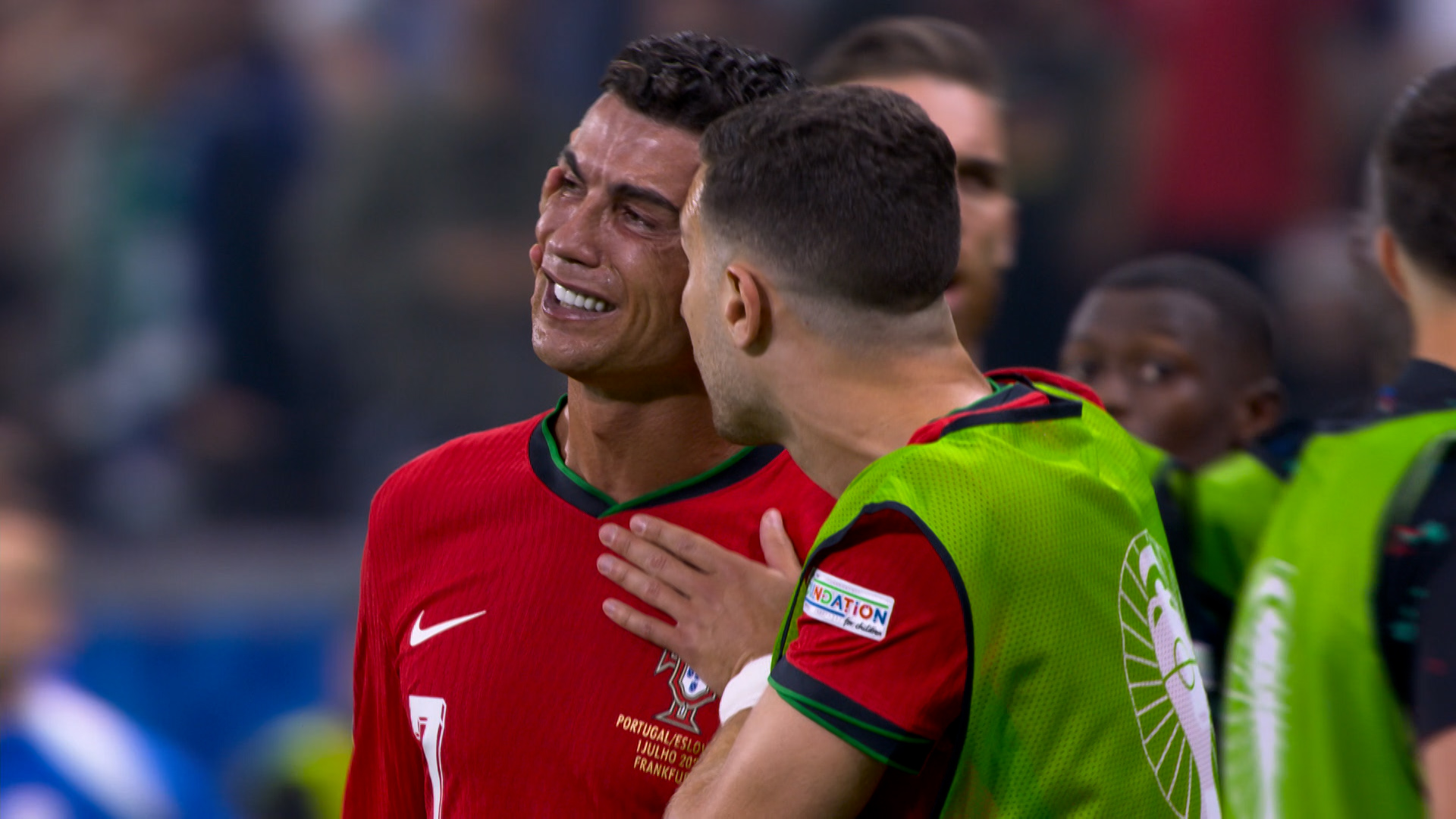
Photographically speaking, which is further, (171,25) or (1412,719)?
(171,25)

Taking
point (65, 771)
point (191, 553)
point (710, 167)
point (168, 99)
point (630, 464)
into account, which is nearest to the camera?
point (710, 167)

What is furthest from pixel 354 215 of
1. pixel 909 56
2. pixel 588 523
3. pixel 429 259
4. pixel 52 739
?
pixel 588 523

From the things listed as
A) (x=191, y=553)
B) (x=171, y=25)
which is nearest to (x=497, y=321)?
(x=191, y=553)

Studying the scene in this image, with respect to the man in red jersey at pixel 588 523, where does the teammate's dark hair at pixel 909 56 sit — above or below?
above

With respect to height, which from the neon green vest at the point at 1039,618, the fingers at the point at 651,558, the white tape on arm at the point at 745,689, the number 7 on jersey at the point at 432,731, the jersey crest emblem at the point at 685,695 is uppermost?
the neon green vest at the point at 1039,618

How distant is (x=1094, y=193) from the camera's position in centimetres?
738

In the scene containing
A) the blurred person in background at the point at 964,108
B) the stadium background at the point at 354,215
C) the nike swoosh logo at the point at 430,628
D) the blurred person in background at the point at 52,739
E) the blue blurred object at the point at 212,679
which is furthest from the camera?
the stadium background at the point at 354,215

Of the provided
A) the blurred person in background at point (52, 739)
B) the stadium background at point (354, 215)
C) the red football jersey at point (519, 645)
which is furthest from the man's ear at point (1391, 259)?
the stadium background at point (354, 215)

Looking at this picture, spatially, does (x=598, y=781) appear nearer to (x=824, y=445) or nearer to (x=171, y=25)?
(x=824, y=445)

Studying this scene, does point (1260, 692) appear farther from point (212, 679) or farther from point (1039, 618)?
point (212, 679)

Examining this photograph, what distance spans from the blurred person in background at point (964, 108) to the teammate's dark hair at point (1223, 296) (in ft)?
0.87

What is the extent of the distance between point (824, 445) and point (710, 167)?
1.14 feet

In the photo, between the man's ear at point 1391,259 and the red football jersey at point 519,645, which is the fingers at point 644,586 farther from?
the man's ear at point 1391,259

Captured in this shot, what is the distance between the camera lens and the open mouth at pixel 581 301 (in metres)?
2.17
